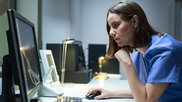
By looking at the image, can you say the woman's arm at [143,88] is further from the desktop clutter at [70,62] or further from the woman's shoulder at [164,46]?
the desktop clutter at [70,62]

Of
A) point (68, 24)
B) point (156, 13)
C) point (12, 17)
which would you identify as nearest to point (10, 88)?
point (12, 17)

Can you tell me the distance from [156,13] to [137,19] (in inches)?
93.7

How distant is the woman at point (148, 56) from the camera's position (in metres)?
0.96

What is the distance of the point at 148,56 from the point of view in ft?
3.42

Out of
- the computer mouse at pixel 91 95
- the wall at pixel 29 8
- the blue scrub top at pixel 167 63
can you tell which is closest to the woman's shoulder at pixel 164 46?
the blue scrub top at pixel 167 63

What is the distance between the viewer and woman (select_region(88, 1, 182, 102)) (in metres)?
0.96

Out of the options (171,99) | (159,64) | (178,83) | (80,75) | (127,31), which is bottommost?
(80,75)

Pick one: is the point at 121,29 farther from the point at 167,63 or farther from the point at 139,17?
the point at 167,63

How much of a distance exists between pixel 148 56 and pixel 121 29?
0.72ft

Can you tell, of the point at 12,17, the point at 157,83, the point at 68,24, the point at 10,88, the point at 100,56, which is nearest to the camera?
the point at 12,17

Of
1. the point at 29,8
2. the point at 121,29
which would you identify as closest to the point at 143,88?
the point at 121,29

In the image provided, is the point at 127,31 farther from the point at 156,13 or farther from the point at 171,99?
the point at 156,13

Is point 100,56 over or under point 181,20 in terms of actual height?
under

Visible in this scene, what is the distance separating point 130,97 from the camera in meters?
1.29
